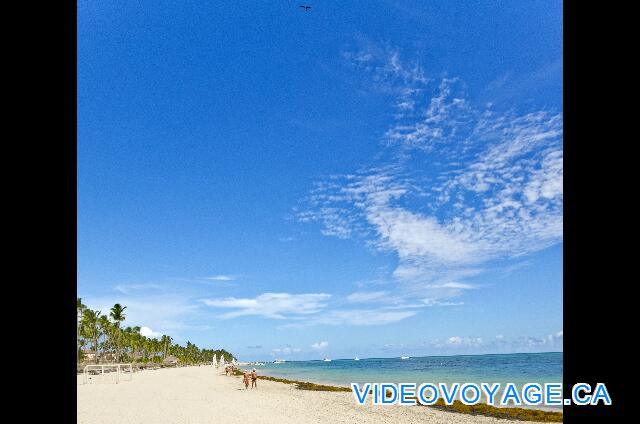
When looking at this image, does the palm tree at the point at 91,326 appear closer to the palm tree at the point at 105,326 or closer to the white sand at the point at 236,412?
the palm tree at the point at 105,326

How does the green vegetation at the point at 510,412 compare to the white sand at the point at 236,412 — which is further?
the green vegetation at the point at 510,412

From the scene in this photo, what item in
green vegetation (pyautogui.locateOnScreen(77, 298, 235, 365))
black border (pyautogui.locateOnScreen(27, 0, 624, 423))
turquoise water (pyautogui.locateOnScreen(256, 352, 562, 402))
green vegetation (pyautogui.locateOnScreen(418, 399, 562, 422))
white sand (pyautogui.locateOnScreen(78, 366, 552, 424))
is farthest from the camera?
green vegetation (pyautogui.locateOnScreen(77, 298, 235, 365))

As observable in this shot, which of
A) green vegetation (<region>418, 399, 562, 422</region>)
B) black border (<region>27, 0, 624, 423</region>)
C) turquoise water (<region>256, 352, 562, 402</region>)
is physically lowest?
turquoise water (<region>256, 352, 562, 402</region>)

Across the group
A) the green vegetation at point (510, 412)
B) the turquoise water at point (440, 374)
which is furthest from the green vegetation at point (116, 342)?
the green vegetation at point (510, 412)

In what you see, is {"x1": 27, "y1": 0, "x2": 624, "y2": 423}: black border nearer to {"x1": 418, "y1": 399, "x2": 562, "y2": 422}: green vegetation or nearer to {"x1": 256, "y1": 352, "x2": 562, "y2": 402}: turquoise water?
{"x1": 418, "y1": 399, "x2": 562, "y2": 422}: green vegetation

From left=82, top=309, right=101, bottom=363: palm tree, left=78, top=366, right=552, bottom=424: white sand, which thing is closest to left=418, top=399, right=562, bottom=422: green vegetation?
left=78, top=366, right=552, bottom=424: white sand
